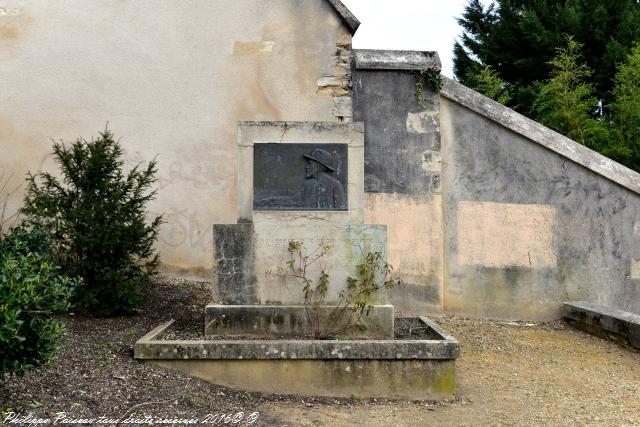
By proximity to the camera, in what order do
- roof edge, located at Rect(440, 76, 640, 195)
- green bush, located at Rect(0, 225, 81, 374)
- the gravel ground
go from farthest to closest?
roof edge, located at Rect(440, 76, 640, 195) → the gravel ground → green bush, located at Rect(0, 225, 81, 374)

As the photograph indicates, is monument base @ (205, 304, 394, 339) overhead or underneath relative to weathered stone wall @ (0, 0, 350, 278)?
underneath

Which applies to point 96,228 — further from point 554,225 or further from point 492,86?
point 492,86

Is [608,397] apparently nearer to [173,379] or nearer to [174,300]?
[173,379]

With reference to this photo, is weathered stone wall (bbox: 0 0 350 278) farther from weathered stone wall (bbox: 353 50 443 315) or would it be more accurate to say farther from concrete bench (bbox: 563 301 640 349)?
concrete bench (bbox: 563 301 640 349)

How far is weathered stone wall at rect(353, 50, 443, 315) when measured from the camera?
8938mm

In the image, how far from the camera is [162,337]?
5.56 m

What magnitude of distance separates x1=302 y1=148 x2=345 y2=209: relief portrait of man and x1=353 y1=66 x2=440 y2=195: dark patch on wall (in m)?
3.07

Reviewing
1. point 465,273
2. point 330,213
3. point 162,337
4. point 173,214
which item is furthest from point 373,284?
point 173,214

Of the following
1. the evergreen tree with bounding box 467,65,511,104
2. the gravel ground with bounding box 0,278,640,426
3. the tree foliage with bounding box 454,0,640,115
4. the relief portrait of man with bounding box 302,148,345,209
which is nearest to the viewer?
the gravel ground with bounding box 0,278,640,426

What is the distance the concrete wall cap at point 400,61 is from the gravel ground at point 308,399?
4.16 metres

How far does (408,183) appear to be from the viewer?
895 cm

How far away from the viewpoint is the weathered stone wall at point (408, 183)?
352 inches

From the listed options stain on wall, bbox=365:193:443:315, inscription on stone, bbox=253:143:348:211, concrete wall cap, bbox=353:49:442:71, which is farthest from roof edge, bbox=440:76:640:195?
inscription on stone, bbox=253:143:348:211

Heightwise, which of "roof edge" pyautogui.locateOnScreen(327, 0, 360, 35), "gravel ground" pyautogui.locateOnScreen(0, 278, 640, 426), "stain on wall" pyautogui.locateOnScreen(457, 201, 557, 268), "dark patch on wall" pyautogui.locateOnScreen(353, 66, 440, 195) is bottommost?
"gravel ground" pyautogui.locateOnScreen(0, 278, 640, 426)
